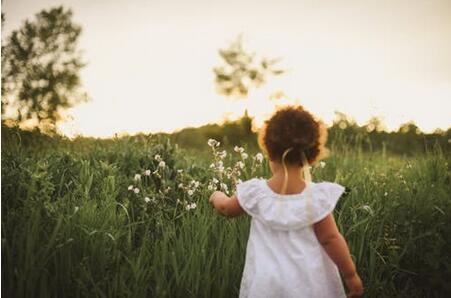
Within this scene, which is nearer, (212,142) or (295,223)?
(295,223)

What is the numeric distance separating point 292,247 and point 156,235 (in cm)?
142

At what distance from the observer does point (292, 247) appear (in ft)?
7.84

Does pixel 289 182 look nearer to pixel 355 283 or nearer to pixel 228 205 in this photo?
pixel 228 205

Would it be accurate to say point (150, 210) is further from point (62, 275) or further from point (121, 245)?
point (62, 275)

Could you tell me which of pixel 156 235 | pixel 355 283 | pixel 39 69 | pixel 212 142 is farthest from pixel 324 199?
pixel 39 69

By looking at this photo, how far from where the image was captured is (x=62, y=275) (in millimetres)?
2676

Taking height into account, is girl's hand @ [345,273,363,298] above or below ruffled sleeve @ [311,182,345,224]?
below

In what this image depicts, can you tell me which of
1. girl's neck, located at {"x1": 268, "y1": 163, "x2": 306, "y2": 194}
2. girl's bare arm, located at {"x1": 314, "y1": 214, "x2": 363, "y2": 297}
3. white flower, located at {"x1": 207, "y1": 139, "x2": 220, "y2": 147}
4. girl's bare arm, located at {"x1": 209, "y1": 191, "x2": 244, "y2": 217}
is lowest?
girl's bare arm, located at {"x1": 314, "y1": 214, "x2": 363, "y2": 297}

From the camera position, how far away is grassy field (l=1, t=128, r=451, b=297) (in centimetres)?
268

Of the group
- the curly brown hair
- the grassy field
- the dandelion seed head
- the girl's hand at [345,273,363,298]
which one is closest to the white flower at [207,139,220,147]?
the dandelion seed head

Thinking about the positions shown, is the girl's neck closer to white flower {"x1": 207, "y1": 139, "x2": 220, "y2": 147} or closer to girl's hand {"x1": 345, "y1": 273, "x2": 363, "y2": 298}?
girl's hand {"x1": 345, "y1": 273, "x2": 363, "y2": 298}

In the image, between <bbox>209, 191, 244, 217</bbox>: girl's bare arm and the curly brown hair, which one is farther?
<bbox>209, 191, 244, 217</bbox>: girl's bare arm

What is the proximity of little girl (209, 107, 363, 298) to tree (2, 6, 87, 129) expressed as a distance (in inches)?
102

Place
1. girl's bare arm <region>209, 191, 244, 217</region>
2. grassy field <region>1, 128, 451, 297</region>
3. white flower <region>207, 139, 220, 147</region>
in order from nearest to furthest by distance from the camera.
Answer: girl's bare arm <region>209, 191, 244, 217</region> < grassy field <region>1, 128, 451, 297</region> < white flower <region>207, 139, 220, 147</region>
